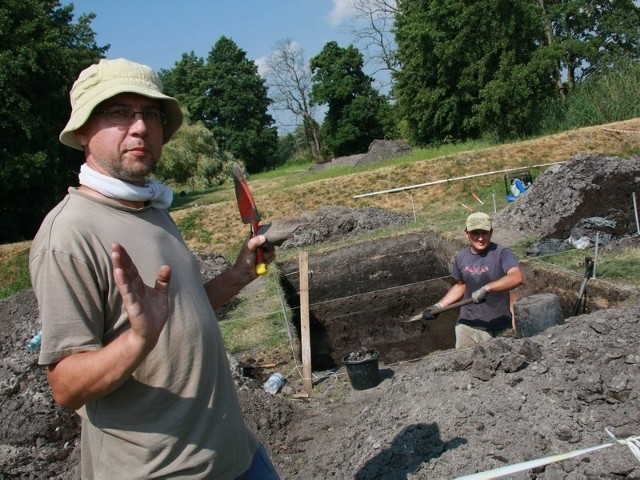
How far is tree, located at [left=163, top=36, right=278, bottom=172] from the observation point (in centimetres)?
5206

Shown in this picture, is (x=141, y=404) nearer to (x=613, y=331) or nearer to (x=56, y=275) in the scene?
(x=56, y=275)

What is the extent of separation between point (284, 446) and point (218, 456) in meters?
3.47

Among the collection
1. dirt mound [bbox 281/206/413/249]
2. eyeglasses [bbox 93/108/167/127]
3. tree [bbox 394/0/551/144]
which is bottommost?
dirt mound [bbox 281/206/413/249]

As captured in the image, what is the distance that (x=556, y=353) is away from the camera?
437cm

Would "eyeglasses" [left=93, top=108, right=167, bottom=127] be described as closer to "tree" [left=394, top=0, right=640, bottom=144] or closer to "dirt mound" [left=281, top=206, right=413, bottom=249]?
"dirt mound" [left=281, top=206, right=413, bottom=249]

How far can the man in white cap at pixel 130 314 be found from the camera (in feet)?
4.73

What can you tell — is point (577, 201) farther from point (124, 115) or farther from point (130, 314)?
point (130, 314)

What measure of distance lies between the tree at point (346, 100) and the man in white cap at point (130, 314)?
42.6m

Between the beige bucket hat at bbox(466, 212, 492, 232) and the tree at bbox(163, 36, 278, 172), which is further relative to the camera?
the tree at bbox(163, 36, 278, 172)

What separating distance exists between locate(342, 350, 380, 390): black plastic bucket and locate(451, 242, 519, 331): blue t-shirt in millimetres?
1050

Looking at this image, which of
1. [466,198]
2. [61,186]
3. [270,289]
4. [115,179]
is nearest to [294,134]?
[61,186]

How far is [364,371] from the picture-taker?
6066 millimetres

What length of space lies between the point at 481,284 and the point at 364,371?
1.52 metres

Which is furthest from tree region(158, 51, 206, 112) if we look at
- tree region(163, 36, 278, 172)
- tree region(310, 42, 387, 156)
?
tree region(310, 42, 387, 156)
